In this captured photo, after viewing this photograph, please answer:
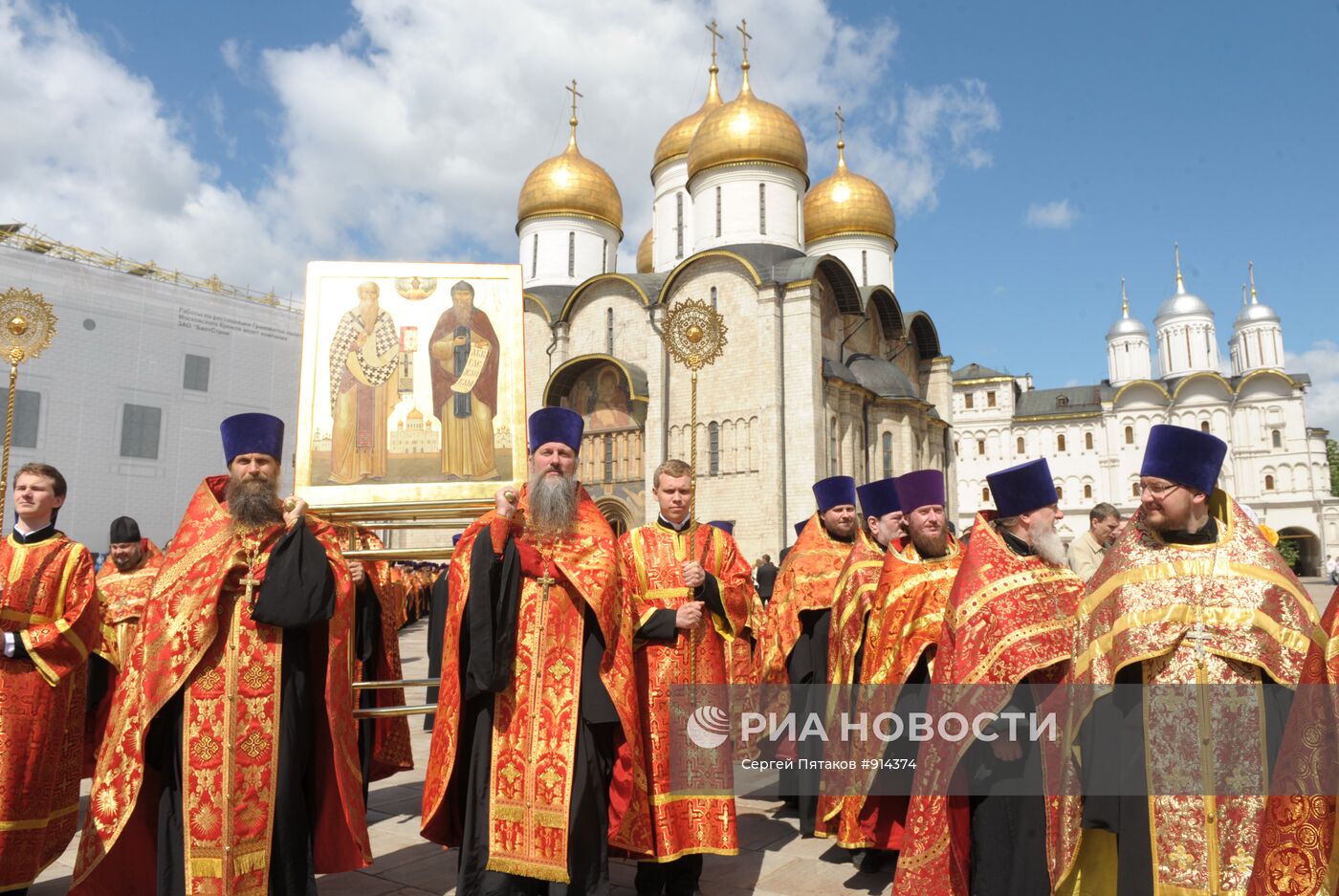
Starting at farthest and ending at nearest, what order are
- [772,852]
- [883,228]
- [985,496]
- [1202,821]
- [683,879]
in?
[985,496] → [883,228] → [772,852] → [683,879] → [1202,821]

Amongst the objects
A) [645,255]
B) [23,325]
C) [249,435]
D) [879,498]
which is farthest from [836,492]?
[645,255]

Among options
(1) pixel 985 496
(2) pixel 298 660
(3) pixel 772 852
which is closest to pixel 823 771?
(3) pixel 772 852

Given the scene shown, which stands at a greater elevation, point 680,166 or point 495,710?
point 680,166

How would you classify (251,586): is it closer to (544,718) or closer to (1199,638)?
(544,718)

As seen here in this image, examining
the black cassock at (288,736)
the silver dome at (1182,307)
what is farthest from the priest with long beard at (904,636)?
the silver dome at (1182,307)

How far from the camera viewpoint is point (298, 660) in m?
3.48

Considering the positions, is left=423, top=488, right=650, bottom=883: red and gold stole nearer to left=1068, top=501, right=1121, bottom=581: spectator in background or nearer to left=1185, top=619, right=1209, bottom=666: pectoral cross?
left=1185, top=619, right=1209, bottom=666: pectoral cross

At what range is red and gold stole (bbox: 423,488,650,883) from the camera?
3.34 metres

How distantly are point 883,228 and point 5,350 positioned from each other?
26.7m

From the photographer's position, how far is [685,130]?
30.0 meters

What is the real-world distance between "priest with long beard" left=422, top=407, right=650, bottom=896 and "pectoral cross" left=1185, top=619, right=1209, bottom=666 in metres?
1.99

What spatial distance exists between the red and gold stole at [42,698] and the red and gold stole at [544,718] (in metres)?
1.66

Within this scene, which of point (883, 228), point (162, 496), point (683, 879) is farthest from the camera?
point (883, 228)

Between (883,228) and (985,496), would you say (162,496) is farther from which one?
(985,496)
